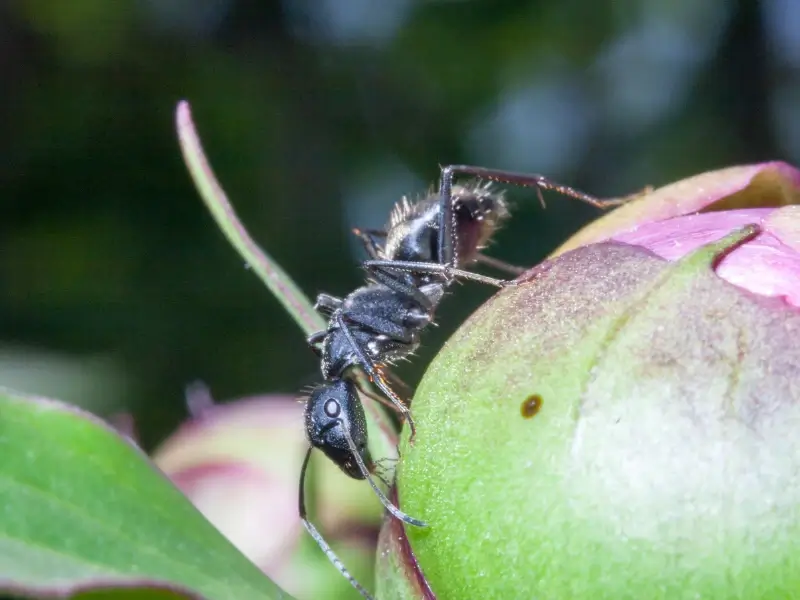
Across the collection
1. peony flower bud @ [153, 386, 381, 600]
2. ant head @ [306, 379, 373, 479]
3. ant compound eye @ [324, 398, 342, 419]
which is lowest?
peony flower bud @ [153, 386, 381, 600]

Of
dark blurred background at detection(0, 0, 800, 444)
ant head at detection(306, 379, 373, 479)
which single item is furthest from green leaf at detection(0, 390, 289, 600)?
dark blurred background at detection(0, 0, 800, 444)

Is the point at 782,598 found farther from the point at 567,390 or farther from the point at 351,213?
the point at 351,213

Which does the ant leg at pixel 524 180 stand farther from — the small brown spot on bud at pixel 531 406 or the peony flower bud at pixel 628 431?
the small brown spot on bud at pixel 531 406

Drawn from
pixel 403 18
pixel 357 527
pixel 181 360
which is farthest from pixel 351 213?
pixel 357 527

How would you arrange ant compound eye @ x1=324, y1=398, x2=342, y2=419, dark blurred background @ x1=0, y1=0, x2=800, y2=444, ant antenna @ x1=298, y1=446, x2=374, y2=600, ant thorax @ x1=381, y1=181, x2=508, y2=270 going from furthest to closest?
dark blurred background @ x1=0, y1=0, x2=800, y2=444, ant thorax @ x1=381, y1=181, x2=508, y2=270, ant compound eye @ x1=324, y1=398, x2=342, y2=419, ant antenna @ x1=298, y1=446, x2=374, y2=600

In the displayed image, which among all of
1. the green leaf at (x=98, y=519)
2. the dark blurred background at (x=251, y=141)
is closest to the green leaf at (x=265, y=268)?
the green leaf at (x=98, y=519)

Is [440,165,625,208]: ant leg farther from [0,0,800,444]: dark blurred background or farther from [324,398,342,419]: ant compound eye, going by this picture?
[0,0,800,444]: dark blurred background

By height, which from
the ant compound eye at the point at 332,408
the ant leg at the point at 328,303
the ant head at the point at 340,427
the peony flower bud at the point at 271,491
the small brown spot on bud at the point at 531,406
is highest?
the small brown spot on bud at the point at 531,406

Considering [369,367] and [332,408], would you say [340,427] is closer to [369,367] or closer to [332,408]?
[332,408]
